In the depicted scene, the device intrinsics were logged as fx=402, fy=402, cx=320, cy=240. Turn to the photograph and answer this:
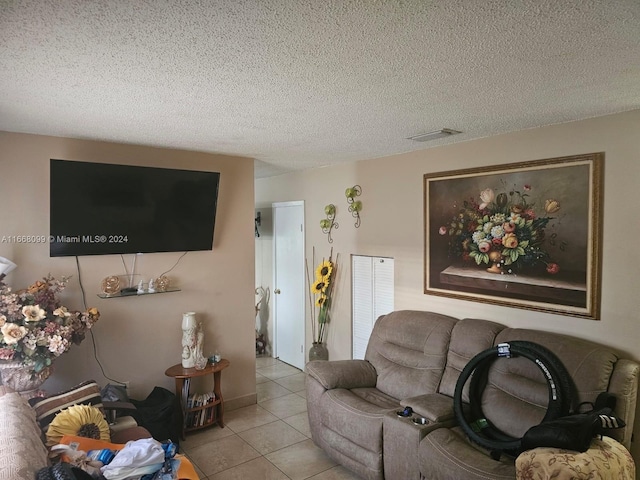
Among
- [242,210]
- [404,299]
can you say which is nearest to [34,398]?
[242,210]

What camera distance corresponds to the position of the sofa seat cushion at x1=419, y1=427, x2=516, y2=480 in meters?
2.10

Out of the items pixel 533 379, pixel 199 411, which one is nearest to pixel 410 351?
pixel 533 379

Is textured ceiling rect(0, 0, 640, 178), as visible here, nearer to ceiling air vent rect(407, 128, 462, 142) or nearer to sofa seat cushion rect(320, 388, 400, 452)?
ceiling air vent rect(407, 128, 462, 142)

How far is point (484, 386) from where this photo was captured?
8.93ft

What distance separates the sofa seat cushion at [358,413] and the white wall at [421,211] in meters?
0.94

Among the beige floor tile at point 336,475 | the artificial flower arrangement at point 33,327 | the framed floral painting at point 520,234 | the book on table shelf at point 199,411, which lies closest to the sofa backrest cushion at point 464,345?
the framed floral painting at point 520,234

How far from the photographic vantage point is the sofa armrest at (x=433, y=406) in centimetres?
255

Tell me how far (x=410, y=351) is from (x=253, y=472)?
1481mm

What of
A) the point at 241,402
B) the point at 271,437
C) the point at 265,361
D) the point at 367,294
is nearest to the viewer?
the point at 271,437

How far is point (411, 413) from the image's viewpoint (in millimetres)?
2637

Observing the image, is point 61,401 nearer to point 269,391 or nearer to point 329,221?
point 269,391

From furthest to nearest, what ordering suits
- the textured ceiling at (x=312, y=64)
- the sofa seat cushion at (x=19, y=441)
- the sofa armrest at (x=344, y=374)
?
the sofa armrest at (x=344, y=374) < the sofa seat cushion at (x=19, y=441) < the textured ceiling at (x=312, y=64)

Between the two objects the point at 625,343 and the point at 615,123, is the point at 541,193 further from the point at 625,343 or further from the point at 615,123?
the point at 625,343

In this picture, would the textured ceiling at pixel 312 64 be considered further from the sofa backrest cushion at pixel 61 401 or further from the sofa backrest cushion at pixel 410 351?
the sofa backrest cushion at pixel 61 401
